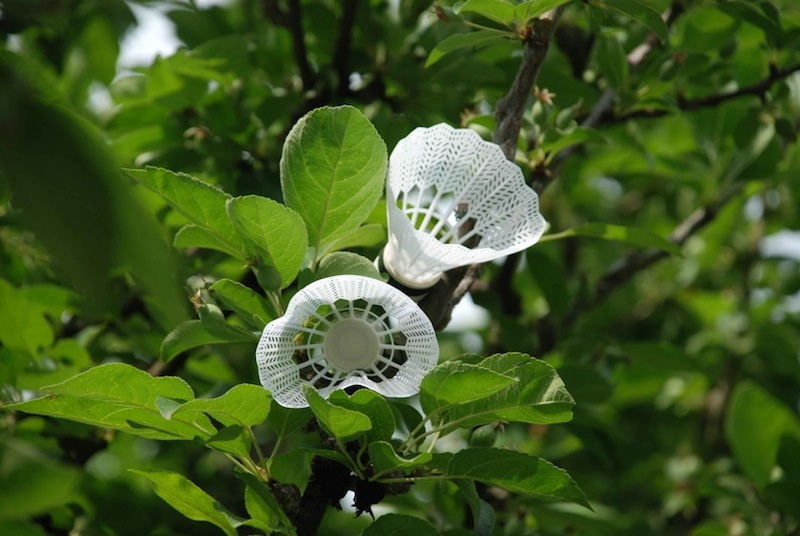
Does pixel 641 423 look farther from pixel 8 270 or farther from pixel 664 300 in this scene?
pixel 8 270

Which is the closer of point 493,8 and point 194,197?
point 194,197

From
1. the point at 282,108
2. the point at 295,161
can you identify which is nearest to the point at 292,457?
the point at 295,161

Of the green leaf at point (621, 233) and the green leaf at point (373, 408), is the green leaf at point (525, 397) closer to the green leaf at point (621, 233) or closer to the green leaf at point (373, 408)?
the green leaf at point (373, 408)

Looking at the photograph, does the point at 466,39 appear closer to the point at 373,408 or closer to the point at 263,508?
the point at 373,408

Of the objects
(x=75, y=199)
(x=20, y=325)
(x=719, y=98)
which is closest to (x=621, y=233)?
(x=719, y=98)

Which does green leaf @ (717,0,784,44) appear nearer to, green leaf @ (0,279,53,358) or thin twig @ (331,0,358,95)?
thin twig @ (331,0,358,95)

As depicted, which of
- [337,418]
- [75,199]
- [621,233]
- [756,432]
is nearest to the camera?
[75,199]
